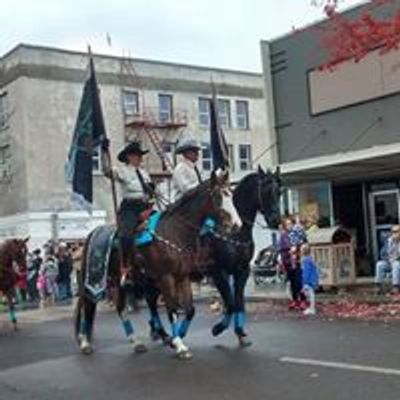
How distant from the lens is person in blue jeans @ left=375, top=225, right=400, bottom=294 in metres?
18.2

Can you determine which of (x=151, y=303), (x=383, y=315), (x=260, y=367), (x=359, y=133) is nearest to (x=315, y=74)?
(x=359, y=133)

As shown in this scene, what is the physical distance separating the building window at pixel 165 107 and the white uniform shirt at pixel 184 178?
39618 mm

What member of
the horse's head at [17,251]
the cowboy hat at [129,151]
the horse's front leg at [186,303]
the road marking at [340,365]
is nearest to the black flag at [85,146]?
the cowboy hat at [129,151]

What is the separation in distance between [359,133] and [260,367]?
13596 mm

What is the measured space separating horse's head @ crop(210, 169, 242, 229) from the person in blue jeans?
7.19m

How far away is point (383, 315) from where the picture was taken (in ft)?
49.3

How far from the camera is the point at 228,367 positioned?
32.7 feet

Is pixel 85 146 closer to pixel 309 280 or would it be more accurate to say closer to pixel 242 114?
pixel 309 280

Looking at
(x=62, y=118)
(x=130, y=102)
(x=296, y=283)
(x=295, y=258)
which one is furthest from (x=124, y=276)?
(x=130, y=102)

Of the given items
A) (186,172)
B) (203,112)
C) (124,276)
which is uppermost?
(203,112)

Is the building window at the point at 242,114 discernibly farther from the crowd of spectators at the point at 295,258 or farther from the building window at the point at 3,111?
the crowd of spectators at the point at 295,258

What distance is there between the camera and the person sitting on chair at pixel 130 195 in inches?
452

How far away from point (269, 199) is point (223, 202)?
825 millimetres

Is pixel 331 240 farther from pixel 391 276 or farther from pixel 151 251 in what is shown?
pixel 151 251
